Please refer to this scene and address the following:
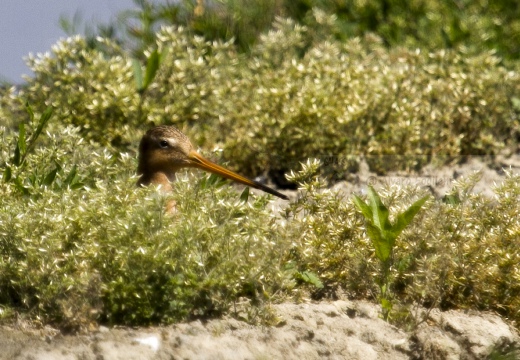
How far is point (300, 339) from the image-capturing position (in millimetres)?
4691

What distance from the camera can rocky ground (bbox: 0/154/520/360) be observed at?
436cm

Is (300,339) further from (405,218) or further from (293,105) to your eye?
(293,105)

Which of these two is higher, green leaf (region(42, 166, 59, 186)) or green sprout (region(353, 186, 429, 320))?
green sprout (region(353, 186, 429, 320))

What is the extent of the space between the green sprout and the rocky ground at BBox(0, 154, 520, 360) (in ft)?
0.45

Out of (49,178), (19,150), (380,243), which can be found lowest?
(49,178)

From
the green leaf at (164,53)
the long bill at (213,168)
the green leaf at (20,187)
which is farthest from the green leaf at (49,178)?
the green leaf at (164,53)

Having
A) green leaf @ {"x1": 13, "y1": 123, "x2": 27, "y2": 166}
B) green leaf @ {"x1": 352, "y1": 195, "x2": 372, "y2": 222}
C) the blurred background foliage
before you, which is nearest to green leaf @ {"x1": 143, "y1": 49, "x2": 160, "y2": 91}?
the blurred background foliage

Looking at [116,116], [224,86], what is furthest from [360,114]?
[116,116]

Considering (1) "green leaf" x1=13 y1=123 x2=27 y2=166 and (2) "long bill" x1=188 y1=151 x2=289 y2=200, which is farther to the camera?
(2) "long bill" x1=188 y1=151 x2=289 y2=200

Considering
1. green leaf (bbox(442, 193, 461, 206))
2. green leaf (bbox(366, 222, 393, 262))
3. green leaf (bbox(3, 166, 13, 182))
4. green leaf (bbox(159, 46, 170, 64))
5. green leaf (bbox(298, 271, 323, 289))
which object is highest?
green leaf (bbox(159, 46, 170, 64))

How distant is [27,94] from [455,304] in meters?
3.72

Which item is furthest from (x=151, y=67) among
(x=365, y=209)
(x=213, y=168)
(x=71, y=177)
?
(x=365, y=209)

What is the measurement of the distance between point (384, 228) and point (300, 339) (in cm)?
74

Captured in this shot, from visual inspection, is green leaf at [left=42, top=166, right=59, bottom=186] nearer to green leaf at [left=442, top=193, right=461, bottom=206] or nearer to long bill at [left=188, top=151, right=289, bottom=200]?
long bill at [left=188, top=151, right=289, bottom=200]
